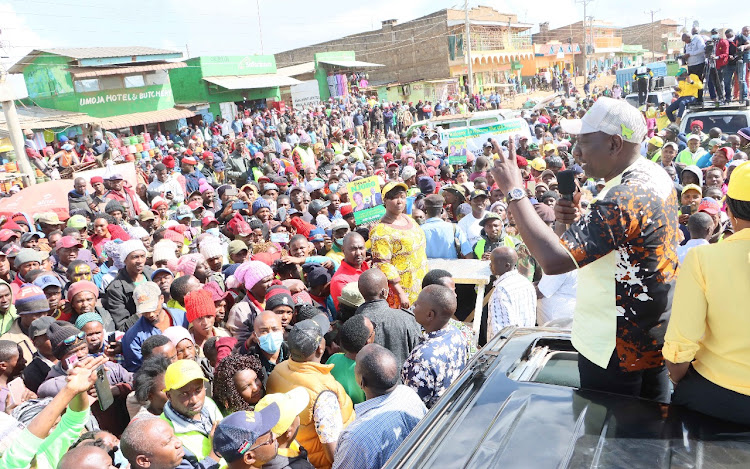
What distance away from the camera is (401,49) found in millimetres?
45344

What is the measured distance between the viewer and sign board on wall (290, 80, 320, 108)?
31203 mm

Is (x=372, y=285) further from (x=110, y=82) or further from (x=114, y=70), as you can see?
(x=110, y=82)

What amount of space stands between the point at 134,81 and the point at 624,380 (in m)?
27.8

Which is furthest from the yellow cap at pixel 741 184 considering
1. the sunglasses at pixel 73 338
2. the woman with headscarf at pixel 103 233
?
the woman with headscarf at pixel 103 233

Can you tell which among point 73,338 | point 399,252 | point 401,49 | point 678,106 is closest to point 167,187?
point 399,252

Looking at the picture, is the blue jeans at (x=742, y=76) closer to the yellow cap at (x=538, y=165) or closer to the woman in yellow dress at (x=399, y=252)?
the yellow cap at (x=538, y=165)

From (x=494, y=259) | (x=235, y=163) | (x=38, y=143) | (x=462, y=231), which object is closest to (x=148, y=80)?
(x=38, y=143)

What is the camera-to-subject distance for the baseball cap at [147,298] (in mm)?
4344

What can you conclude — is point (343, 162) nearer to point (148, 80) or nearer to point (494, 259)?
point (494, 259)

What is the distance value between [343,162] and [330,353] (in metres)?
9.57

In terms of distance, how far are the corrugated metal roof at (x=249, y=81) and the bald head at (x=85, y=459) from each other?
27946mm

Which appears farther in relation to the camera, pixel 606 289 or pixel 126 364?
pixel 126 364

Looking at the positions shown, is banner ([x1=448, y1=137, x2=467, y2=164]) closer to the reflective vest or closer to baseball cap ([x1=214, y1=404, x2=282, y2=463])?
the reflective vest

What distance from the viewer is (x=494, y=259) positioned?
416cm
